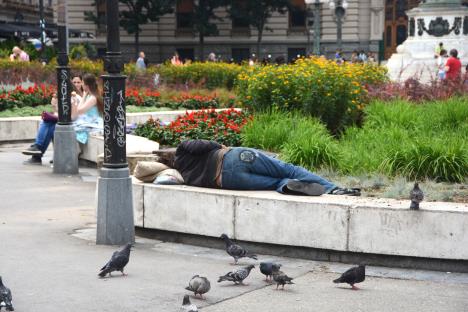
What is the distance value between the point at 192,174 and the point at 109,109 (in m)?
1.04

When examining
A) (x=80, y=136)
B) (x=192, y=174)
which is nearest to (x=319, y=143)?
(x=192, y=174)

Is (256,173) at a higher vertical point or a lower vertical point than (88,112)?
lower

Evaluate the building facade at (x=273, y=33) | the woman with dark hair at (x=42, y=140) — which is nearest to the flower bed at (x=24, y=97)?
the woman with dark hair at (x=42, y=140)

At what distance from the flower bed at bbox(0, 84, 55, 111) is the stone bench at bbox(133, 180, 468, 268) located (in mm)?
12528

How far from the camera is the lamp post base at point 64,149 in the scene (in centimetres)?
1380

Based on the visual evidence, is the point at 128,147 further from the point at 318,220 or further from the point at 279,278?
the point at 279,278

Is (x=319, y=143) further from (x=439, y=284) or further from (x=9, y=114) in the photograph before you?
(x=9, y=114)

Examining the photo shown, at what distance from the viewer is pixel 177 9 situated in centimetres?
5994

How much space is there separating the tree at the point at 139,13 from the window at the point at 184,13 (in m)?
3.68

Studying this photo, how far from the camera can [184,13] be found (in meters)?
60.0

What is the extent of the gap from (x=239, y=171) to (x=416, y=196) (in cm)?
179

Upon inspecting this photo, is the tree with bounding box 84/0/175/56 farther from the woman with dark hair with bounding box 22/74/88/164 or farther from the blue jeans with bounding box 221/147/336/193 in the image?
the blue jeans with bounding box 221/147/336/193

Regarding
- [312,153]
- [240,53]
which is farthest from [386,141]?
[240,53]

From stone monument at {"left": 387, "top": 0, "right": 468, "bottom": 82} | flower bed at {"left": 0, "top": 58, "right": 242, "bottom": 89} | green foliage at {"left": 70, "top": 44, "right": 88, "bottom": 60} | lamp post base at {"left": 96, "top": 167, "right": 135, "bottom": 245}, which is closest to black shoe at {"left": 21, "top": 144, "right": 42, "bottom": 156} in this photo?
lamp post base at {"left": 96, "top": 167, "right": 135, "bottom": 245}
